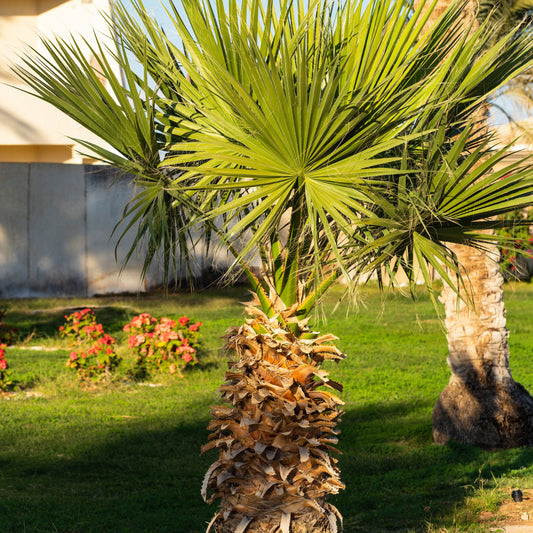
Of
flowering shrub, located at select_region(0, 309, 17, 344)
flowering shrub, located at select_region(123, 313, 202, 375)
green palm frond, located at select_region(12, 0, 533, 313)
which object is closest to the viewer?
green palm frond, located at select_region(12, 0, 533, 313)

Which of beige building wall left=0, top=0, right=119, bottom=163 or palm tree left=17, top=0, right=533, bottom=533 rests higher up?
beige building wall left=0, top=0, right=119, bottom=163

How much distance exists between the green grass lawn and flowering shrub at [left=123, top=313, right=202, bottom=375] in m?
0.24

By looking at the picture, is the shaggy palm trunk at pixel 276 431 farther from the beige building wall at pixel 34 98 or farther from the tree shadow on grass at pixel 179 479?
the beige building wall at pixel 34 98

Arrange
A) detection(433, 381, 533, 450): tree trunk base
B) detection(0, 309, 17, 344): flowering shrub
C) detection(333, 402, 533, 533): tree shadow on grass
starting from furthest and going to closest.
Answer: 1. detection(0, 309, 17, 344): flowering shrub
2. detection(433, 381, 533, 450): tree trunk base
3. detection(333, 402, 533, 533): tree shadow on grass

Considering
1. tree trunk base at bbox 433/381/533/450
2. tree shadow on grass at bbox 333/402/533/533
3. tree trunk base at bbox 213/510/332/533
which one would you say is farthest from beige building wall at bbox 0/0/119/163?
tree trunk base at bbox 213/510/332/533

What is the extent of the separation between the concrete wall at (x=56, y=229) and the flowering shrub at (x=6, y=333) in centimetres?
431

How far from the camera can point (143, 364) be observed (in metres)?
9.80

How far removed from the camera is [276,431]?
3820 millimetres

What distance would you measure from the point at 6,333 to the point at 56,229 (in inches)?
194

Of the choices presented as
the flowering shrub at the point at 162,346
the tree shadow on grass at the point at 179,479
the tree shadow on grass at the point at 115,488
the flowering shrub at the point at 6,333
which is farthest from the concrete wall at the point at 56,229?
the tree shadow on grass at the point at 115,488

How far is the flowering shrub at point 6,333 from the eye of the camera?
10.7m

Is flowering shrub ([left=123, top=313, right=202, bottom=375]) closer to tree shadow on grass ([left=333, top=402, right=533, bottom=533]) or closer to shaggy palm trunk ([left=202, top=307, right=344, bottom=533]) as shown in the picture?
tree shadow on grass ([left=333, top=402, right=533, bottom=533])

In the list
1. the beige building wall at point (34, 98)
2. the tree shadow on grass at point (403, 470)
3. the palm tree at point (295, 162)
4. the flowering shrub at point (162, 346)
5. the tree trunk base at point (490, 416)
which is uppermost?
the beige building wall at point (34, 98)

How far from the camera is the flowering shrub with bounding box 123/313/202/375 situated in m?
9.56
